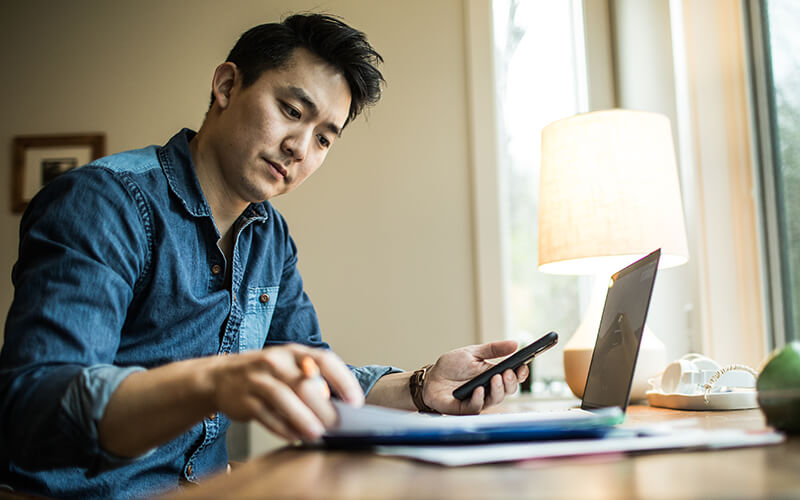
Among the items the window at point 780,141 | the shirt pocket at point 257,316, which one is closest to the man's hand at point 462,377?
the shirt pocket at point 257,316

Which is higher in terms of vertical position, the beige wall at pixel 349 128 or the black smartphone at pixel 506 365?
the beige wall at pixel 349 128

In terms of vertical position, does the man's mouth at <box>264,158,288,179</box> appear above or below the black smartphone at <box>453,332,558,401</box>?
above

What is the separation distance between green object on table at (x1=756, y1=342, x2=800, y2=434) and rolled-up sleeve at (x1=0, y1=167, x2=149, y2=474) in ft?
2.20

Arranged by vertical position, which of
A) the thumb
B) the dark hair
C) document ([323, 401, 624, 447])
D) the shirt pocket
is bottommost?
document ([323, 401, 624, 447])

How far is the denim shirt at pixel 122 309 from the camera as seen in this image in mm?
678

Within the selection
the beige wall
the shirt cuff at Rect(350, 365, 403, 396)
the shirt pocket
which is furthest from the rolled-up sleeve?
the beige wall

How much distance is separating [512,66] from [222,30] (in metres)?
1.23


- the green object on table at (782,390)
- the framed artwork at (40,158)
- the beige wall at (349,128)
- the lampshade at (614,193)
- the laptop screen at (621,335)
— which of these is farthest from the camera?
the framed artwork at (40,158)

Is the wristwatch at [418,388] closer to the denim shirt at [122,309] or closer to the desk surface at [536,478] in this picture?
the denim shirt at [122,309]

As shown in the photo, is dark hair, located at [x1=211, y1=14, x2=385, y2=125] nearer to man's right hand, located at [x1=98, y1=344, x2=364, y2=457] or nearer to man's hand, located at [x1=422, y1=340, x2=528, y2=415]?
man's hand, located at [x1=422, y1=340, x2=528, y2=415]

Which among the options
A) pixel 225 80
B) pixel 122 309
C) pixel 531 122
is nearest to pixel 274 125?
pixel 225 80

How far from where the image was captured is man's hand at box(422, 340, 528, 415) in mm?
1117

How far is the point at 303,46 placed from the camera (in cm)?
134

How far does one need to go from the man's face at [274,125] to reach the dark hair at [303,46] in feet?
0.07
